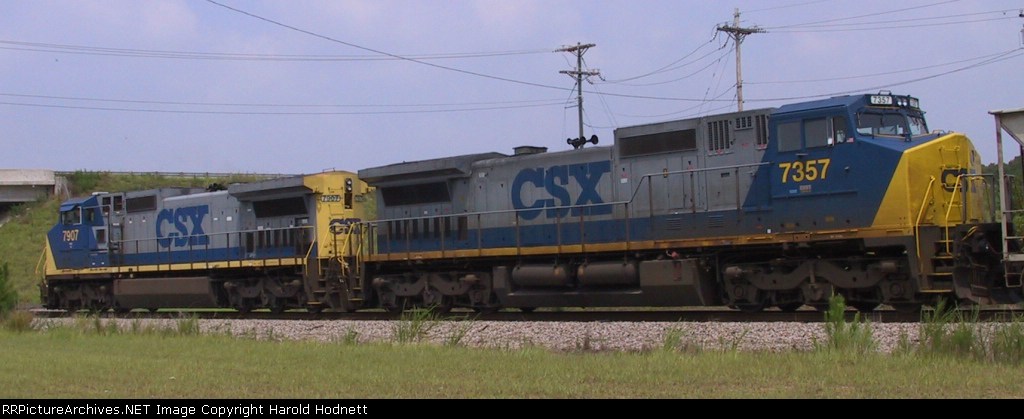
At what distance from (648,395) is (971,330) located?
13.0 feet

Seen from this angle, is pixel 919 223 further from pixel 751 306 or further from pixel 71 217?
pixel 71 217

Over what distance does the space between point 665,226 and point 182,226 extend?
1365 cm

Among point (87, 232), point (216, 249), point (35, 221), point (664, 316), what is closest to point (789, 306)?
point (664, 316)

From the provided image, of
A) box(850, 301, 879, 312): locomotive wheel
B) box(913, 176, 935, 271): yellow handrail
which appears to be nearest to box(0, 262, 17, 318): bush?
box(850, 301, 879, 312): locomotive wheel

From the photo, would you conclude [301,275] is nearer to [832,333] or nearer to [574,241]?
[574,241]

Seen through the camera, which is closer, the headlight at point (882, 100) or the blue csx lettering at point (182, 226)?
the headlight at point (882, 100)

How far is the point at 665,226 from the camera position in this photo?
1684cm

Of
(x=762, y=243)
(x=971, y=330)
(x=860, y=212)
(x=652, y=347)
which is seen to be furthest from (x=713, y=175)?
(x=971, y=330)

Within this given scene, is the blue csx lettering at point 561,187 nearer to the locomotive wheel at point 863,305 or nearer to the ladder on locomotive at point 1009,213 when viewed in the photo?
the locomotive wheel at point 863,305

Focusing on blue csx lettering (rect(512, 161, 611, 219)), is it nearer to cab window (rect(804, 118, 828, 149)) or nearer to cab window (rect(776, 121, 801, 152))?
cab window (rect(776, 121, 801, 152))

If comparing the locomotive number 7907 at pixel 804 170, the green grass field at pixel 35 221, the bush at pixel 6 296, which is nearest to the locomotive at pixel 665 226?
the locomotive number 7907 at pixel 804 170

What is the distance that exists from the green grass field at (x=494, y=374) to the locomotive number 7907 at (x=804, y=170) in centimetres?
535

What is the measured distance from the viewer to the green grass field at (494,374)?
816 cm

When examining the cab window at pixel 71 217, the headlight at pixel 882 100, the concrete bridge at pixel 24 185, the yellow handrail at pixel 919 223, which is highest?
the concrete bridge at pixel 24 185
